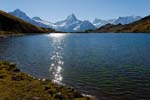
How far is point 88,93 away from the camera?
40.8 m

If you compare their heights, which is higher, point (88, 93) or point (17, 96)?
point (17, 96)

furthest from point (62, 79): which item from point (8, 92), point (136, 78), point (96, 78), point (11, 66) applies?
point (8, 92)

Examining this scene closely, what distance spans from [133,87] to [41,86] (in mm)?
16768

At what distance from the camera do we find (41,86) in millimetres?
35969

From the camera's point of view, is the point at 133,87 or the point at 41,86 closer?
the point at 41,86

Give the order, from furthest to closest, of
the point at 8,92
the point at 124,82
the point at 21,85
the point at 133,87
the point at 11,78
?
the point at 124,82, the point at 133,87, the point at 11,78, the point at 21,85, the point at 8,92

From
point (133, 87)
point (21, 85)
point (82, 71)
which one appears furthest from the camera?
point (82, 71)

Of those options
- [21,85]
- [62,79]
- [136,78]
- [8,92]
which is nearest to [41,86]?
[21,85]

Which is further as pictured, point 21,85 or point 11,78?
point 11,78

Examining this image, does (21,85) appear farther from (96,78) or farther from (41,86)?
(96,78)

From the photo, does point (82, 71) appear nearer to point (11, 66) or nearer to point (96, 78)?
point (96, 78)

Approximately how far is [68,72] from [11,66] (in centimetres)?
1365

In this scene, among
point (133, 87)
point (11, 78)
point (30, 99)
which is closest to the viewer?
point (30, 99)

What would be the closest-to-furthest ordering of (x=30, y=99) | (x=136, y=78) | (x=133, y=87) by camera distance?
(x=30, y=99) → (x=133, y=87) → (x=136, y=78)
